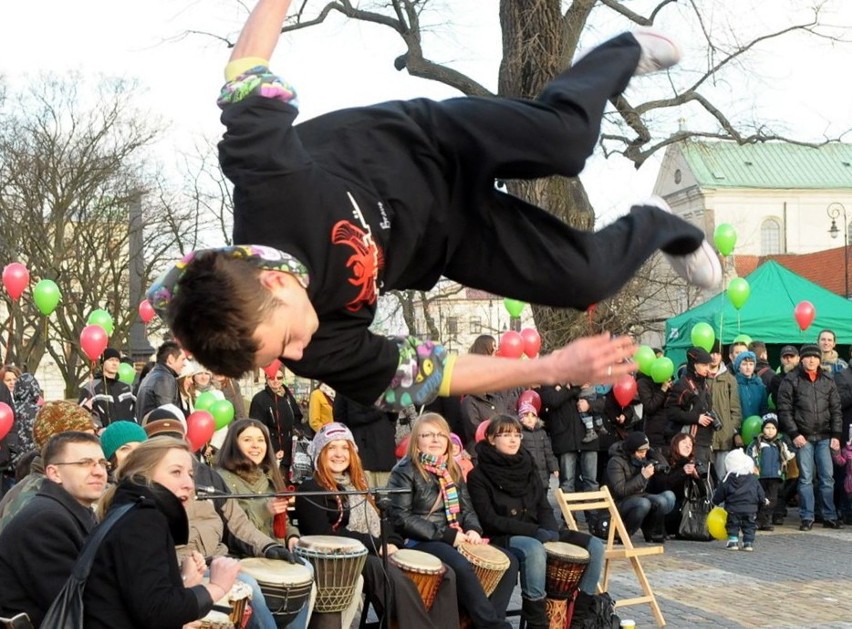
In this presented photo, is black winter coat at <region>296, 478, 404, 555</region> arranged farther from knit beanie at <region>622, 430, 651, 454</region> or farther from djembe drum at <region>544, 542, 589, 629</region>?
knit beanie at <region>622, 430, 651, 454</region>

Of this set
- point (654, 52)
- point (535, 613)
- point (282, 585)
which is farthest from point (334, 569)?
point (654, 52)

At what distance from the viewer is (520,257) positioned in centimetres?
362

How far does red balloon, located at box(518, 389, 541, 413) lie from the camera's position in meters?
11.7

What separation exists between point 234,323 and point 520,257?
0.98 metres

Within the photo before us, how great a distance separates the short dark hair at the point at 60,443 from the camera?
5488 millimetres

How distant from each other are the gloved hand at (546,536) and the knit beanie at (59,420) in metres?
3.17

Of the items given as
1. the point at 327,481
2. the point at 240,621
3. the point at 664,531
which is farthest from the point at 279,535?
the point at 664,531

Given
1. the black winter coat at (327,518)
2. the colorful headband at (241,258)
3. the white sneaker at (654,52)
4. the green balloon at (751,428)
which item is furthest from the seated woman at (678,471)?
the colorful headband at (241,258)

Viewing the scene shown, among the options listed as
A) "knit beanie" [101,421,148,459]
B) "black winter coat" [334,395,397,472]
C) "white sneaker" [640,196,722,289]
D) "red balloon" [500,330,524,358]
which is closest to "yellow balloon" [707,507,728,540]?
"red balloon" [500,330,524,358]

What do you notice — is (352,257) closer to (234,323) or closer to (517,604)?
(234,323)

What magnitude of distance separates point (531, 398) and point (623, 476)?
1.15 m

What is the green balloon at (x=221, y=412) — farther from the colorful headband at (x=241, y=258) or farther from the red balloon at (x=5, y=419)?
the colorful headband at (x=241, y=258)

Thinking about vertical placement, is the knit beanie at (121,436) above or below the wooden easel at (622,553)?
above

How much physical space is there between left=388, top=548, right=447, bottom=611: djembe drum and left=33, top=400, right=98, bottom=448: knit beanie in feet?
6.62
